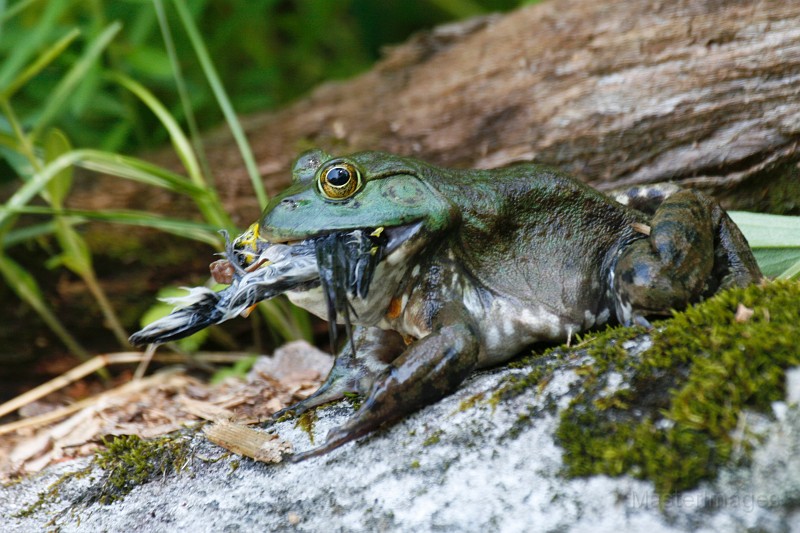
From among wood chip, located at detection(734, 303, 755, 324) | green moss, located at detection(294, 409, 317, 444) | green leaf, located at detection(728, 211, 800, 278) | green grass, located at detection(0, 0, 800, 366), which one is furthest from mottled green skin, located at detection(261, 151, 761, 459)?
green grass, located at detection(0, 0, 800, 366)

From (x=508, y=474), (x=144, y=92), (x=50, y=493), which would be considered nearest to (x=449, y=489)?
(x=508, y=474)

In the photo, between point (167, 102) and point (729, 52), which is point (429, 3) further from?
point (729, 52)

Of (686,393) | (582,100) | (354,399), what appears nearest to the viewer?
(686,393)

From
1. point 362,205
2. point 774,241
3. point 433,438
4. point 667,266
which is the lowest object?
point 433,438

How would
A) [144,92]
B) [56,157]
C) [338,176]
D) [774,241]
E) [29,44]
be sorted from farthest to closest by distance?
[144,92] < [29,44] < [56,157] < [774,241] < [338,176]

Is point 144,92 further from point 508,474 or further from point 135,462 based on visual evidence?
point 508,474

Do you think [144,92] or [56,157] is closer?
[56,157]
